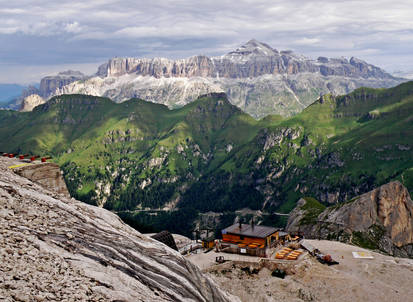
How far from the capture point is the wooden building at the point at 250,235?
87.6 metres

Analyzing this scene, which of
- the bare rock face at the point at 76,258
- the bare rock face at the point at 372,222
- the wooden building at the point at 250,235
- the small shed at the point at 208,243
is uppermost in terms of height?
the bare rock face at the point at 76,258

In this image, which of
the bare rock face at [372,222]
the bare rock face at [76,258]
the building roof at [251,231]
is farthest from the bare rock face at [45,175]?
the bare rock face at [372,222]

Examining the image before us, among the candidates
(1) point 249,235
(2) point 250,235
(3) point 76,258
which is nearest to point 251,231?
(1) point 249,235

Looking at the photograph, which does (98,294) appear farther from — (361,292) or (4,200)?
(361,292)

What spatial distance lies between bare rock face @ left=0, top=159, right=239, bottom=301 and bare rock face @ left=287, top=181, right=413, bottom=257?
4512 inches

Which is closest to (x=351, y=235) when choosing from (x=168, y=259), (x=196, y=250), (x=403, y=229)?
(x=403, y=229)

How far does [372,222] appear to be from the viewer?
516 feet

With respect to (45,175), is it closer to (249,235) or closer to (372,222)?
(249,235)

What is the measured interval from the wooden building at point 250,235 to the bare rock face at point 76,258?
49.7 meters

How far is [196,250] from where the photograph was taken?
92750 millimetres

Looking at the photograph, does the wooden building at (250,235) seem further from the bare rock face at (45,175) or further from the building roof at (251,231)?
the bare rock face at (45,175)

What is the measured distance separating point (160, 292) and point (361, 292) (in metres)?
50.7

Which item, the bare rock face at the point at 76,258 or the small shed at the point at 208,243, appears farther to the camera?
the small shed at the point at 208,243

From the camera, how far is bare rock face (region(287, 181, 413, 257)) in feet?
468
